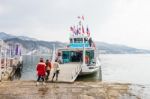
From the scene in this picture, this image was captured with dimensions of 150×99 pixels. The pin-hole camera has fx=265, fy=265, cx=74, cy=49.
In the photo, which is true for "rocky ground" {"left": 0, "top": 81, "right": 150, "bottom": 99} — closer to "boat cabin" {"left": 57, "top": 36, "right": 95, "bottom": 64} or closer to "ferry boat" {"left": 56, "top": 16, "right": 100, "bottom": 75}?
"ferry boat" {"left": 56, "top": 16, "right": 100, "bottom": 75}

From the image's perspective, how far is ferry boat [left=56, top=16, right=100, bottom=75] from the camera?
3345 centimetres

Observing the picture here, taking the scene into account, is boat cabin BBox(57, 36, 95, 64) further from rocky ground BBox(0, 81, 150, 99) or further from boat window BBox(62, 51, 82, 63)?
rocky ground BBox(0, 81, 150, 99)

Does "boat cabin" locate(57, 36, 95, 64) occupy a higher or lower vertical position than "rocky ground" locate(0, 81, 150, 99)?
higher

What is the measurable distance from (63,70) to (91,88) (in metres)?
9.66

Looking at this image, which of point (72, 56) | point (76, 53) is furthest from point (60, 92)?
point (76, 53)

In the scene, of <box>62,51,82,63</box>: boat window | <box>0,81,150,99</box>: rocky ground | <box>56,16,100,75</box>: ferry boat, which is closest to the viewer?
<box>0,81,150,99</box>: rocky ground

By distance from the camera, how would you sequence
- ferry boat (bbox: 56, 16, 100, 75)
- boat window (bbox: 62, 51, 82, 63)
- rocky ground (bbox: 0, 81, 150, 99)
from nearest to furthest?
rocky ground (bbox: 0, 81, 150, 99)
ferry boat (bbox: 56, 16, 100, 75)
boat window (bbox: 62, 51, 82, 63)

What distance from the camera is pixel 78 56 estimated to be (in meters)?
39.4

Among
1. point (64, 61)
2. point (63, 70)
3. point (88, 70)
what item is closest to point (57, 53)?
point (64, 61)

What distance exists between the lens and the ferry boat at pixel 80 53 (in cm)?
3345

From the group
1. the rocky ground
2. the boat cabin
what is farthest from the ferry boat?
the rocky ground

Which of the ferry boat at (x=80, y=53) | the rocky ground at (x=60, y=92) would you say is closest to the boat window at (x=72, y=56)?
the ferry boat at (x=80, y=53)

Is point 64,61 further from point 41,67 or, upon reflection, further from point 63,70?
point 41,67

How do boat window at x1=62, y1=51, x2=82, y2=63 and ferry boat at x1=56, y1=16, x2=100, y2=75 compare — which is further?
boat window at x1=62, y1=51, x2=82, y2=63
